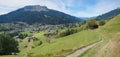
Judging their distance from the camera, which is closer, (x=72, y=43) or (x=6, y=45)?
(x=72, y=43)

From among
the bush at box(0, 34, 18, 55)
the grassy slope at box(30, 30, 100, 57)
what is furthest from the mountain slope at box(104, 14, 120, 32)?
the bush at box(0, 34, 18, 55)

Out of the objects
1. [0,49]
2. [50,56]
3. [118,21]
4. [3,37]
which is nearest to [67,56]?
[50,56]

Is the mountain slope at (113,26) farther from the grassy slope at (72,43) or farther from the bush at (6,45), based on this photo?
the bush at (6,45)

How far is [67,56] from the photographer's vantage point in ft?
160

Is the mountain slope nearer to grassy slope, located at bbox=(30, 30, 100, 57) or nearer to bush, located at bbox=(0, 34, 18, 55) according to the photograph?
grassy slope, located at bbox=(30, 30, 100, 57)

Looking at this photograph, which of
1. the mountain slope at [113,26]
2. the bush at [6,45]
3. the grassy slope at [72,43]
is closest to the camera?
the grassy slope at [72,43]

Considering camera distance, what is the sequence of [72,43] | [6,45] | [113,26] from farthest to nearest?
[6,45] → [113,26] → [72,43]

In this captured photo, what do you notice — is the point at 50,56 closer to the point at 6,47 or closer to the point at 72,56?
the point at 72,56

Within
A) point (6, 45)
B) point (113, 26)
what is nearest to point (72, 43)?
point (113, 26)

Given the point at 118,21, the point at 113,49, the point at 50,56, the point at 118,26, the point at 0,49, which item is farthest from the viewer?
the point at 0,49

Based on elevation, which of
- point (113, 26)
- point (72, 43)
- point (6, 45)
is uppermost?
point (113, 26)

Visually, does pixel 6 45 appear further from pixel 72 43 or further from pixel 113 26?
pixel 113 26

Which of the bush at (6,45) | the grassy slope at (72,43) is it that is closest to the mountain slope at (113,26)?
the grassy slope at (72,43)

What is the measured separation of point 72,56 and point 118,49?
2190cm
